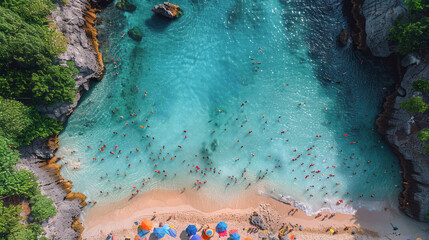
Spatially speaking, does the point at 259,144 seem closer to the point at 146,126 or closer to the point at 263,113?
the point at 263,113

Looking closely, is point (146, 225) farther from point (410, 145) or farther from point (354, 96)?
point (410, 145)

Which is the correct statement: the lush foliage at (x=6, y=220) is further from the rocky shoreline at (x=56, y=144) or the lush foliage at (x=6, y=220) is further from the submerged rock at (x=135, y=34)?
the submerged rock at (x=135, y=34)

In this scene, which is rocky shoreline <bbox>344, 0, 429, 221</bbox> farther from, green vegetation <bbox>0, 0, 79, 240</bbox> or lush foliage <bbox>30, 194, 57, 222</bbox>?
lush foliage <bbox>30, 194, 57, 222</bbox>

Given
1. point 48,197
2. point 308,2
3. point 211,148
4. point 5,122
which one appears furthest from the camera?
point 308,2

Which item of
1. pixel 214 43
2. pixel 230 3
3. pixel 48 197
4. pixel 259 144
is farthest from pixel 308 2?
pixel 48 197

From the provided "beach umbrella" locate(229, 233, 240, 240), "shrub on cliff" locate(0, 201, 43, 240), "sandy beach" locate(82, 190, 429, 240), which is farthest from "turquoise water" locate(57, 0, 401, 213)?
"shrub on cliff" locate(0, 201, 43, 240)

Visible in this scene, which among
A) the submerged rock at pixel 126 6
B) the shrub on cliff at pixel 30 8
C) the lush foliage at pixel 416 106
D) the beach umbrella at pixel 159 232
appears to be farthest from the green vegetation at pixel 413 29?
the shrub on cliff at pixel 30 8

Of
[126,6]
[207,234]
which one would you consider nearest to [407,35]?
[207,234]
